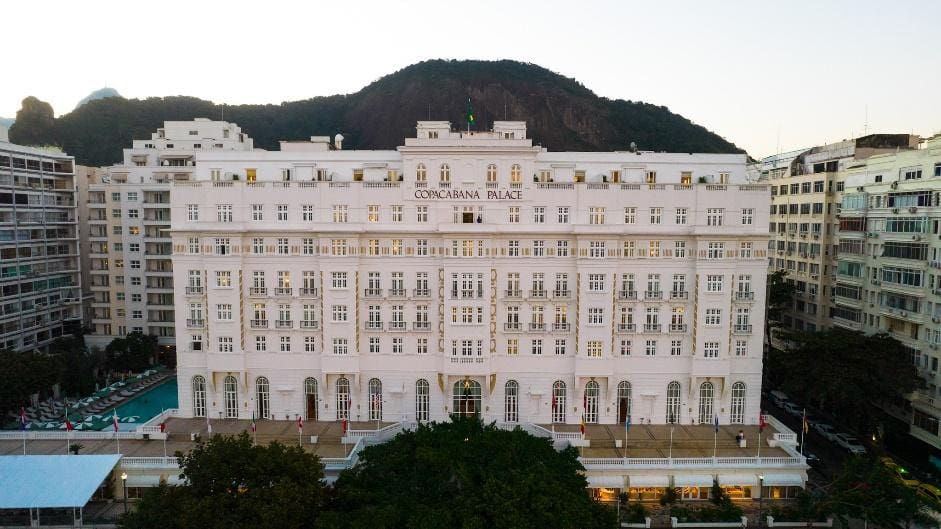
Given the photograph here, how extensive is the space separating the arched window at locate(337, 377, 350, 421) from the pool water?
1889cm

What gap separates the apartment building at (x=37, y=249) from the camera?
211 ft

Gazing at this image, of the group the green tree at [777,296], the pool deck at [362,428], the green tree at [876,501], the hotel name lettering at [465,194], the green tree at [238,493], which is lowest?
the pool deck at [362,428]

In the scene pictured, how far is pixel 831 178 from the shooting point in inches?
2451

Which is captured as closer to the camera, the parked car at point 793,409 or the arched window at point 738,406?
the arched window at point 738,406

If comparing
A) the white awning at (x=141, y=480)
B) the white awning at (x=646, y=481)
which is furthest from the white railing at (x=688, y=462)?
the white awning at (x=141, y=480)

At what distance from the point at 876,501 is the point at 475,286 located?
28692 mm

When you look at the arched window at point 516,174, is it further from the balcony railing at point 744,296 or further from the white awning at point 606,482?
the white awning at point 606,482

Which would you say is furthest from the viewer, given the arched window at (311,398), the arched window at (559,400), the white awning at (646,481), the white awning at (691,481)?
the arched window at (311,398)

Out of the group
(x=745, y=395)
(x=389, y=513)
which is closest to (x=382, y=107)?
(x=745, y=395)

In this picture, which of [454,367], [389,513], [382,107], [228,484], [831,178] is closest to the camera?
[389,513]

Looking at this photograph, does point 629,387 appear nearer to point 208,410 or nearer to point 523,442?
point 523,442

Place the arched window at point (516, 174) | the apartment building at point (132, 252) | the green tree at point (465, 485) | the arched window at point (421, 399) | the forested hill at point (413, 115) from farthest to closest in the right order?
1. the forested hill at point (413, 115)
2. the apartment building at point (132, 252)
3. the arched window at point (421, 399)
4. the arched window at point (516, 174)
5. the green tree at point (465, 485)

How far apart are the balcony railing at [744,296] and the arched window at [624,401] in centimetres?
1120

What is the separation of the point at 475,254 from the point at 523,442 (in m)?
17.3
